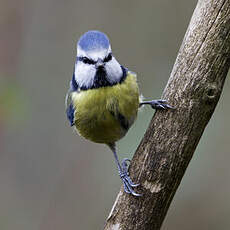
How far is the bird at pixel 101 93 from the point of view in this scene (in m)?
2.57

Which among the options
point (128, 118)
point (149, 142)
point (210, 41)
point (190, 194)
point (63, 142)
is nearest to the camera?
point (210, 41)

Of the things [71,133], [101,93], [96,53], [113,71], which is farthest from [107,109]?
[71,133]

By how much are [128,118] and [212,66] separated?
2.66ft

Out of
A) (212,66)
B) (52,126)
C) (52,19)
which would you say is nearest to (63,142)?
(52,126)

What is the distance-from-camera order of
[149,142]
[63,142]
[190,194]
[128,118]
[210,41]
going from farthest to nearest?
[63,142], [190,194], [128,118], [149,142], [210,41]

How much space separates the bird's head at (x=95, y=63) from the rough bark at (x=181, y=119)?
46 centimetres

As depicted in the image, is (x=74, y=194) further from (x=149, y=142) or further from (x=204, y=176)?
(x=149, y=142)

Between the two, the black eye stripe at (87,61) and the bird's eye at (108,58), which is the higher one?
the bird's eye at (108,58)

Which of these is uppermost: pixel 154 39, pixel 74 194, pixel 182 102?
pixel 154 39

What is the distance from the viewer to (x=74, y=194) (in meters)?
3.95

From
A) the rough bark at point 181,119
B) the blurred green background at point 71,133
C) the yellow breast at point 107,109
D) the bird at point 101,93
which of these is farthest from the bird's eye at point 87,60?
the blurred green background at point 71,133

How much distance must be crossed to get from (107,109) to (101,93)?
101mm

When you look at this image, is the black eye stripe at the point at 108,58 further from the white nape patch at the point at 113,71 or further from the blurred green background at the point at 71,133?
the blurred green background at the point at 71,133

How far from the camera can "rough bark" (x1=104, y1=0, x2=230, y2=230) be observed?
7.01ft
